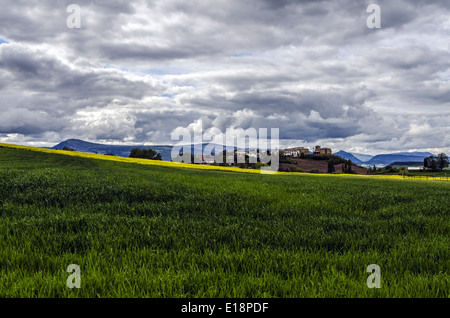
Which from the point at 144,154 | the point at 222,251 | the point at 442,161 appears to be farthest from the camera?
the point at 442,161

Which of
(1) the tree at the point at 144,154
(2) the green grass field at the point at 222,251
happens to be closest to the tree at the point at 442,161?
(1) the tree at the point at 144,154

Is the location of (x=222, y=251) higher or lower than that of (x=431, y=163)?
lower

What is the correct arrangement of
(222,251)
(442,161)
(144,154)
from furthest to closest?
(442,161) → (144,154) → (222,251)

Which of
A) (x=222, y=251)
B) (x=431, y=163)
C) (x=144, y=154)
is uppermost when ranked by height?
(x=144, y=154)

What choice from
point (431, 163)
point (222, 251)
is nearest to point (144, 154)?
point (222, 251)

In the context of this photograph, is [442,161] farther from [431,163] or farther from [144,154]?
[144,154]

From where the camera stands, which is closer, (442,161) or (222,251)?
(222,251)

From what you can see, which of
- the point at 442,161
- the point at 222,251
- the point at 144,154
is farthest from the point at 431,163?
the point at 222,251

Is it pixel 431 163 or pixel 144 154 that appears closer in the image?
pixel 144 154

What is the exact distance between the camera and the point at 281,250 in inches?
232

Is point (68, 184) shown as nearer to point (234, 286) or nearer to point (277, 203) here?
point (277, 203)

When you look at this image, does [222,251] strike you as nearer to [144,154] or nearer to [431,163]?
[144,154]

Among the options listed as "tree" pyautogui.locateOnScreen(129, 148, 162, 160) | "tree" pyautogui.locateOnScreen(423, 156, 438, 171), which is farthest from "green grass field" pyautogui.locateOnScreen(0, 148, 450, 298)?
"tree" pyautogui.locateOnScreen(423, 156, 438, 171)
